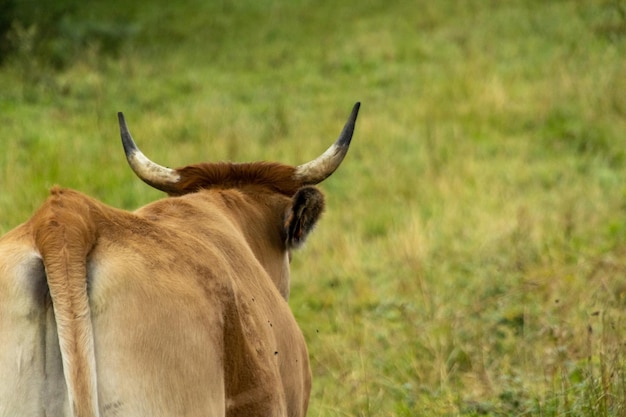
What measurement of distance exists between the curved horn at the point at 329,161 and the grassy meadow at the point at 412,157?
1.23 m

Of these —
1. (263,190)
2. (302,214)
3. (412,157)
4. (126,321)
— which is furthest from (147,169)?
(412,157)

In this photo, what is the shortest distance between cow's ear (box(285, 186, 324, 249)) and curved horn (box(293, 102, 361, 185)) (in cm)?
30

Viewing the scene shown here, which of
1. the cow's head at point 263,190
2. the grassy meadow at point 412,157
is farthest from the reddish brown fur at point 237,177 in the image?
the grassy meadow at point 412,157

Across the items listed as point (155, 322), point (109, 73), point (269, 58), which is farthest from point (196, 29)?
point (155, 322)

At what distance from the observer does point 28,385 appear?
115 inches

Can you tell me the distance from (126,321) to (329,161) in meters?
2.09

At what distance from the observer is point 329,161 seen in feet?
16.3

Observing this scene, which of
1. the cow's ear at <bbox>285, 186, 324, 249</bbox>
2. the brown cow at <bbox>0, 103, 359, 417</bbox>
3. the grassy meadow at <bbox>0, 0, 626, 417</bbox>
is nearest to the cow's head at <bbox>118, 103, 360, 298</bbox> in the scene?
the cow's ear at <bbox>285, 186, 324, 249</bbox>

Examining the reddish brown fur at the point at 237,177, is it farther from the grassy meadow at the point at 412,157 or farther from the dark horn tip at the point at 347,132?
the grassy meadow at the point at 412,157

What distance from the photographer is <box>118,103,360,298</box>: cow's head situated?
4.71 meters

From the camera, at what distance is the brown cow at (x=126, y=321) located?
115 inches

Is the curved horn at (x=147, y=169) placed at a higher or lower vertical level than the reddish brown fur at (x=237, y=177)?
higher

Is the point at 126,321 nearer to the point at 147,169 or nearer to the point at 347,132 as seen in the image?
the point at 147,169

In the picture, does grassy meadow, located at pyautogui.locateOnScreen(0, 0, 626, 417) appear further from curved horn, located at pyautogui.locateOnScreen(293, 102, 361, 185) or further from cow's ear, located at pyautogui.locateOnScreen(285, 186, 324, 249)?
curved horn, located at pyautogui.locateOnScreen(293, 102, 361, 185)
